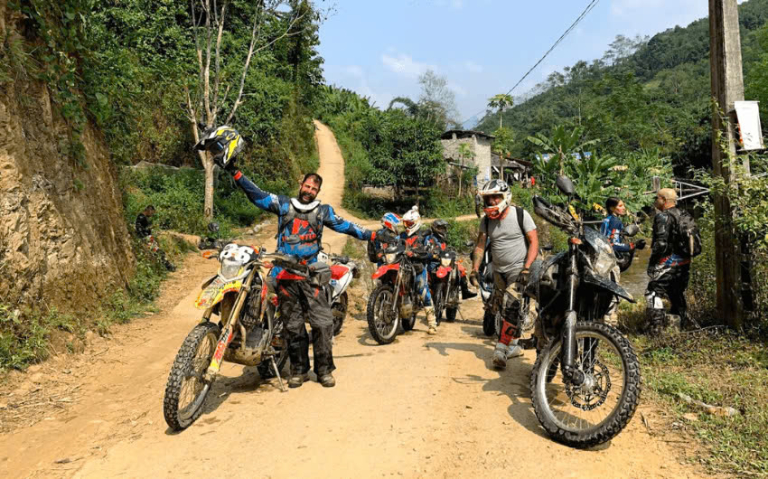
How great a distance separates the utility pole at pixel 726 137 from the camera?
5512 mm

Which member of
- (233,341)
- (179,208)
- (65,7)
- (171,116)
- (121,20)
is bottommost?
(233,341)

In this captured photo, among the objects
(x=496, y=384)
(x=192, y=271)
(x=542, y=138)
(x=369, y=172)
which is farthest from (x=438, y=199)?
(x=496, y=384)

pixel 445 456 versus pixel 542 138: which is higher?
pixel 542 138

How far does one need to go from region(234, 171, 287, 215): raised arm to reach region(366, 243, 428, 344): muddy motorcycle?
6.85 feet

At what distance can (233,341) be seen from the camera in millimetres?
4344

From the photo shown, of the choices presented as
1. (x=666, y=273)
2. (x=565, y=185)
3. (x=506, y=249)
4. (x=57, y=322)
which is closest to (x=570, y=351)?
(x=565, y=185)

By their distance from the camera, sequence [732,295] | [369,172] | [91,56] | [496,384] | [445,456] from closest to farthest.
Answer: [445,456] → [496,384] → [732,295] → [91,56] → [369,172]

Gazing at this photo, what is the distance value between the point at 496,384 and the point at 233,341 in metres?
2.40

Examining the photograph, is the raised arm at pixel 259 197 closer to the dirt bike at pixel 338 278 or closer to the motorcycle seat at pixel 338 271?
the dirt bike at pixel 338 278

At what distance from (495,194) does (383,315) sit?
246cm

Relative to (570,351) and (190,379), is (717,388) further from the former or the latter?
(190,379)

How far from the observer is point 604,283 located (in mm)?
3756

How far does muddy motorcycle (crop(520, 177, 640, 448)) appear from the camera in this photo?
10.8ft

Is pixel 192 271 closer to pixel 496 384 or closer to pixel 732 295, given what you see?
pixel 496 384
